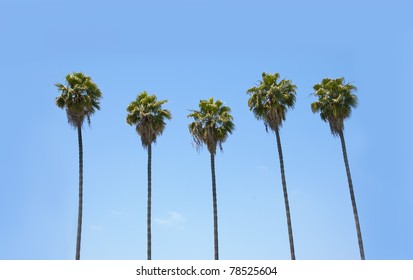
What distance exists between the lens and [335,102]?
40688 mm

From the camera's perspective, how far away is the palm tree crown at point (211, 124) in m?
40.1

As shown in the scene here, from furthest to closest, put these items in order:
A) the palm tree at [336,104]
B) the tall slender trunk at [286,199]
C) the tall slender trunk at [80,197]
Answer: the palm tree at [336,104]
the tall slender trunk at [286,199]
the tall slender trunk at [80,197]

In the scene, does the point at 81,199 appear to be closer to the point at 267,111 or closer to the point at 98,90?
the point at 98,90

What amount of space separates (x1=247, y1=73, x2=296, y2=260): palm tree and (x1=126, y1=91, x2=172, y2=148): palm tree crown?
7.23 meters

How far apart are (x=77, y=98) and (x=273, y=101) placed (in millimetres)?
15523

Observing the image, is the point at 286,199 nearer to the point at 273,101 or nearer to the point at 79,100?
the point at 273,101

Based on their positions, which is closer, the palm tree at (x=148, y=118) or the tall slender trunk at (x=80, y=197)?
the tall slender trunk at (x=80, y=197)

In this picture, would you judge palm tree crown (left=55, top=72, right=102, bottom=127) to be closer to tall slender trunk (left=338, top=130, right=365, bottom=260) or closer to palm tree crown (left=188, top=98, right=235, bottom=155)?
palm tree crown (left=188, top=98, right=235, bottom=155)

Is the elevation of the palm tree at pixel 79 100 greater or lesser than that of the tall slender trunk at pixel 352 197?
greater

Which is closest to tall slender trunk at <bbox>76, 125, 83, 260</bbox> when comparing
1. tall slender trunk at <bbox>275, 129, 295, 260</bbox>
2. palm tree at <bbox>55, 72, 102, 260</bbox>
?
palm tree at <bbox>55, 72, 102, 260</bbox>

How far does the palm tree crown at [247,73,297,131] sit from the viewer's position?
40.4 meters

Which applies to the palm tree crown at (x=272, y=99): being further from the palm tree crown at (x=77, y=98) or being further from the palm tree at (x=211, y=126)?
the palm tree crown at (x=77, y=98)

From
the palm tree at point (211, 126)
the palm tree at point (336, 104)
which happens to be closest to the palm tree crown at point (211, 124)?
the palm tree at point (211, 126)
